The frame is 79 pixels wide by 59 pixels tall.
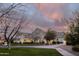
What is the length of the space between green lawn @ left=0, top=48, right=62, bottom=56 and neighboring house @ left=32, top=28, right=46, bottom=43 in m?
0.11

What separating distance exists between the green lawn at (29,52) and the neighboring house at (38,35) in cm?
11

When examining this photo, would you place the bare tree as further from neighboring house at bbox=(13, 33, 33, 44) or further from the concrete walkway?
the concrete walkway

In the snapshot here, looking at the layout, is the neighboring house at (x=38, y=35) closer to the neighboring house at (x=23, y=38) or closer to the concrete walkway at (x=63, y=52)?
the neighboring house at (x=23, y=38)

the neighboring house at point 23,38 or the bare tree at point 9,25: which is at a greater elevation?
the bare tree at point 9,25

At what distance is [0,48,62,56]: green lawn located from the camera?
2.80 meters

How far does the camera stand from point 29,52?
2.81 meters

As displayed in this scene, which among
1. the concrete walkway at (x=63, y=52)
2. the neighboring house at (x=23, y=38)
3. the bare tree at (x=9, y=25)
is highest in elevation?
the bare tree at (x=9, y=25)

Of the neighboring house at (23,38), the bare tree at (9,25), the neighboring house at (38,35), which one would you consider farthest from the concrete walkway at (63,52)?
the bare tree at (9,25)

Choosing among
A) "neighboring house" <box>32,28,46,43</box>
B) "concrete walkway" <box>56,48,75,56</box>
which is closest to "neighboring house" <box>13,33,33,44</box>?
Result: "neighboring house" <box>32,28,46,43</box>

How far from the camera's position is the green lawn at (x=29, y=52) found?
9.19 feet

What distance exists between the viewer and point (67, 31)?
111 inches

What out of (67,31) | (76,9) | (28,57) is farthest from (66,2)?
(28,57)

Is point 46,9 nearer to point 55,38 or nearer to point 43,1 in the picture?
point 43,1

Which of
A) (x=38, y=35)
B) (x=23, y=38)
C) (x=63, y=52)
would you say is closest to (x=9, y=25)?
(x=23, y=38)
